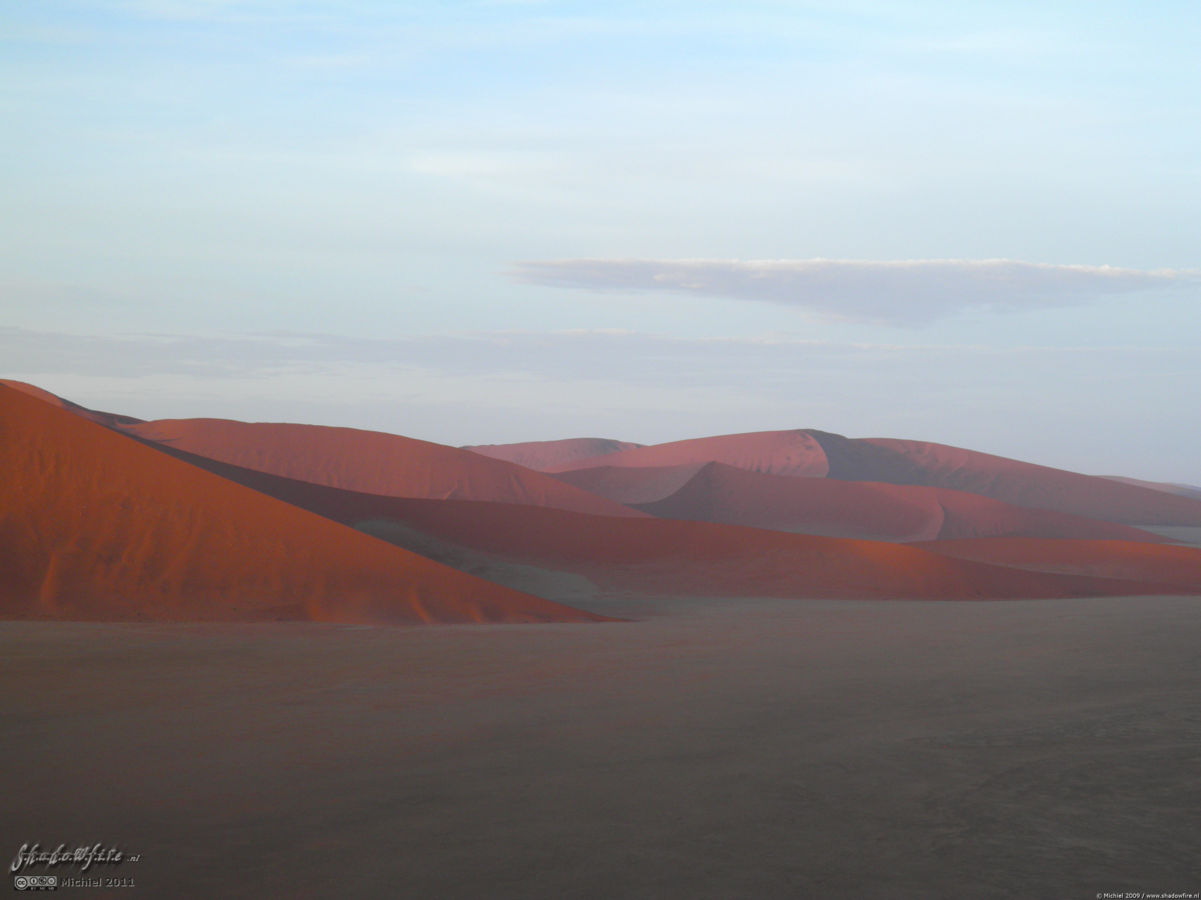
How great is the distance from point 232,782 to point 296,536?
1166 centimetres

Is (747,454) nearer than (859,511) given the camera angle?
No

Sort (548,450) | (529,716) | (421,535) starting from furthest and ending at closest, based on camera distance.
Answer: (548,450)
(421,535)
(529,716)

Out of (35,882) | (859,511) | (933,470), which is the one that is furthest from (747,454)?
(35,882)

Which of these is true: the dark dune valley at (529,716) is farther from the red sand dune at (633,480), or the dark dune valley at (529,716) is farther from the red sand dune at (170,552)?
the red sand dune at (633,480)

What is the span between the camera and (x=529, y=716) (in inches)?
309

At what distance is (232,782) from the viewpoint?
229 inches

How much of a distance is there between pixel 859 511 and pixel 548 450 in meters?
61.0

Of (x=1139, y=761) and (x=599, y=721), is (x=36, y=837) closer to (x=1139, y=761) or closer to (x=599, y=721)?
(x=599, y=721)

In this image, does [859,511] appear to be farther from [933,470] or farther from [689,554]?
[933,470]

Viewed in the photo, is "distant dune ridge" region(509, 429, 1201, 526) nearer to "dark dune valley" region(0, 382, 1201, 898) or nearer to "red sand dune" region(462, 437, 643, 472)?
"red sand dune" region(462, 437, 643, 472)

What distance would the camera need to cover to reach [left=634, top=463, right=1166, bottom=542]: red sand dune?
48.9 meters

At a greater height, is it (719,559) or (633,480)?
(633,480)

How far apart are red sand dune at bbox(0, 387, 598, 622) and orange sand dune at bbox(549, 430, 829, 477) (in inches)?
2112

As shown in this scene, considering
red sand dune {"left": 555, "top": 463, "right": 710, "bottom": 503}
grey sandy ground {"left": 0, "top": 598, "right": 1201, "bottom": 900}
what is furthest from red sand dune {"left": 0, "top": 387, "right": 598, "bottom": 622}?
red sand dune {"left": 555, "top": 463, "right": 710, "bottom": 503}
